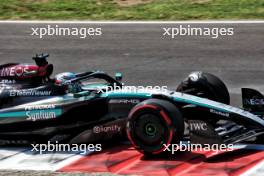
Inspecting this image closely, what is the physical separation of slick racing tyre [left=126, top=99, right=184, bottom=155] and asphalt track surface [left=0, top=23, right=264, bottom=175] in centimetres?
420

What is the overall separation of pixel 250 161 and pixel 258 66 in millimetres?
6741

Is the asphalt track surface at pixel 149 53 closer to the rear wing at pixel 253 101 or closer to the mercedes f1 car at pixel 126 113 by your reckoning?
the rear wing at pixel 253 101

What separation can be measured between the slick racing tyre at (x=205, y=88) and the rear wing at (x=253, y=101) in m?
0.52

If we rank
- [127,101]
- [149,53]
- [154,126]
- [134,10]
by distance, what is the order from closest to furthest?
1. [154,126]
2. [127,101]
3. [149,53]
4. [134,10]

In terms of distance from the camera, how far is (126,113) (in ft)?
30.5

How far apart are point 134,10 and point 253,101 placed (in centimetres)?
1220

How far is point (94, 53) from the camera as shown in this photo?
55.5 ft

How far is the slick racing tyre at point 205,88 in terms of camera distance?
391 inches

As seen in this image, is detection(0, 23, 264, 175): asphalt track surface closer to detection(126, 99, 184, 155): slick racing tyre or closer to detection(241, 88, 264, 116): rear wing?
detection(241, 88, 264, 116): rear wing

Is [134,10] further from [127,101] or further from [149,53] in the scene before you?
[127,101]

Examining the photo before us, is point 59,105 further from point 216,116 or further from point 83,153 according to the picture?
point 216,116

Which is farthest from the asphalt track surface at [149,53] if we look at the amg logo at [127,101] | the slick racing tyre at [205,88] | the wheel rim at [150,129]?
the wheel rim at [150,129]

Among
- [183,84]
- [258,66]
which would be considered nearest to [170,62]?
[258,66]

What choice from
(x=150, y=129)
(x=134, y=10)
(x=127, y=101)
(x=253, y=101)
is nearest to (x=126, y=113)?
(x=127, y=101)
